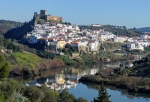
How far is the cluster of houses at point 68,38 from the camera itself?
142 ft

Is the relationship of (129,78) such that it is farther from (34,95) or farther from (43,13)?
(43,13)

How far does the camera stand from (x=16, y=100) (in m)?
10.8

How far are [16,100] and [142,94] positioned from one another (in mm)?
11101

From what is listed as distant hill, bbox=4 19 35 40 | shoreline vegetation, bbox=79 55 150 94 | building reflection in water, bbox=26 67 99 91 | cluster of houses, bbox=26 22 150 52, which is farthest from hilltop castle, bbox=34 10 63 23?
shoreline vegetation, bbox=79 55 150 94

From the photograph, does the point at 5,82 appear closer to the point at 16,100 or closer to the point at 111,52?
the point at 16,100

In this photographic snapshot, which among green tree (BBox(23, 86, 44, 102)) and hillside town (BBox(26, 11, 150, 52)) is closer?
green tree (BBox(23, 86, 44, 102))

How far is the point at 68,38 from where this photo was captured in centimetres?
4697

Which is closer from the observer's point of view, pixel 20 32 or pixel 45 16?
pixel 20 32

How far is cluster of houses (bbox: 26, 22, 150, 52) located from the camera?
43.2 meters

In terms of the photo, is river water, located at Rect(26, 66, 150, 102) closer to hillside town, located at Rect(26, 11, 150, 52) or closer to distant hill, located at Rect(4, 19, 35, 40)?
hillside town, located at Rect(26, 11, 150, 52)

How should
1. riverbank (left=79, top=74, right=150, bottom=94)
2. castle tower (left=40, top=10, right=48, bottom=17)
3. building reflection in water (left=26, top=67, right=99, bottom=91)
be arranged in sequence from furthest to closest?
castle tower (left=40, top=10, right=48, bottom=17)
building reflection in water (left=26, top=67, right=99, bottom=91)
riverbank (left=79, top=74, right=150, bottom=94)

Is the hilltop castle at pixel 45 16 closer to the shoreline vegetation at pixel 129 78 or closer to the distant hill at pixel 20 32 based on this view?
the distant hill at pixel 20 32

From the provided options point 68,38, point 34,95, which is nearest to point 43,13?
point 68,38

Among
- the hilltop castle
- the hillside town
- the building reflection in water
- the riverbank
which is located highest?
the hilltop castle
